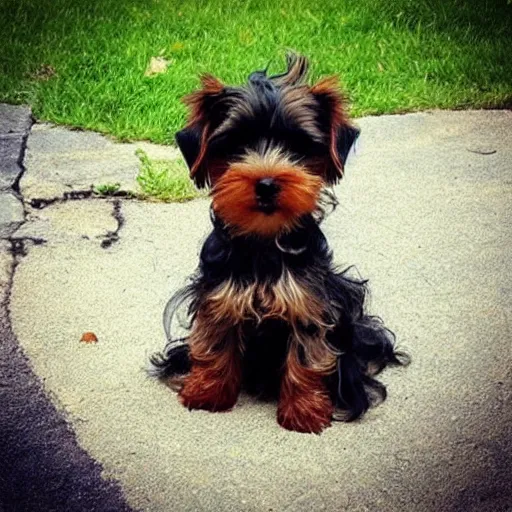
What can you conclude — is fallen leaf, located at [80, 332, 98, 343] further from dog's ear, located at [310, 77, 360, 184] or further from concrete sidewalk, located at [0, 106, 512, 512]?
dog's ear, located at [310, 77, 360, 184]

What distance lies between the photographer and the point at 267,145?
10.2 ft

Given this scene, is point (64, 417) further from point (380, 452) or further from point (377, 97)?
point (377, 97)

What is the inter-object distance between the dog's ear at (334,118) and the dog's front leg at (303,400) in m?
0.75

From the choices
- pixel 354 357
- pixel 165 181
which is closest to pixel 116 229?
pixel 165 181

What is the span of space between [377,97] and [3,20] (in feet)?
10.5

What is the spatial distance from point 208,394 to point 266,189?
0.97 metres

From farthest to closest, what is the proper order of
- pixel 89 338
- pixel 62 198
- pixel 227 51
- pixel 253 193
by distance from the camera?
1. pixel 227 51
2. pixel 62 198
3. pixel 89 338
4. pixel 253 193

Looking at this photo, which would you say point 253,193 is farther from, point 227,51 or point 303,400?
point 227,51

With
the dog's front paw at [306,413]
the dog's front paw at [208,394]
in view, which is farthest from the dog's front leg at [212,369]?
the dog's front paw at [306,413]

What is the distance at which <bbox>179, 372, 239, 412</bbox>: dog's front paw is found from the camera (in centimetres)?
361

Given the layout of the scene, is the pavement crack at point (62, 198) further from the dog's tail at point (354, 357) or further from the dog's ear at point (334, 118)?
the dog's ear at point (334, 118)

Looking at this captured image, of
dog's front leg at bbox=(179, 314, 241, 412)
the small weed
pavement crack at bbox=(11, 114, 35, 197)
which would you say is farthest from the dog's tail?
pavement crack at bbox=(11, 114, 35, 197)

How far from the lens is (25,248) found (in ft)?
15.5

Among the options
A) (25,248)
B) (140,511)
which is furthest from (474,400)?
(25,248)
